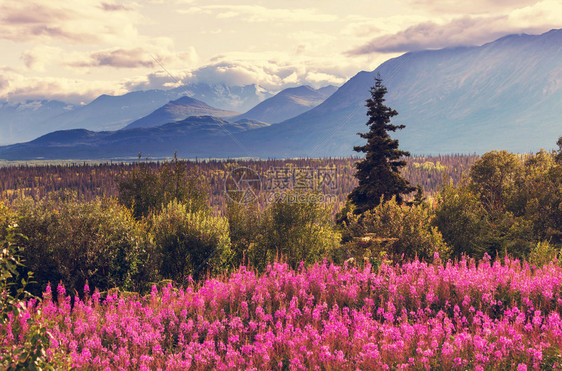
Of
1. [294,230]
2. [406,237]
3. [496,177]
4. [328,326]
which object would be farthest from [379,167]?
[328,326]

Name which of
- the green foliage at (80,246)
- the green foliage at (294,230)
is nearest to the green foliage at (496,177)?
the green foliage at (294,230)

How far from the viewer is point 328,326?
912 centimetres

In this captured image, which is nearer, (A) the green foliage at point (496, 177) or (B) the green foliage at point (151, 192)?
(A) the green foliage at point (496, 177)

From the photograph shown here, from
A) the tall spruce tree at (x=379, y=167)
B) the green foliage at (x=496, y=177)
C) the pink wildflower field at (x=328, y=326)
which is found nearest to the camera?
the pink wildflower field at (x=328, y=326)

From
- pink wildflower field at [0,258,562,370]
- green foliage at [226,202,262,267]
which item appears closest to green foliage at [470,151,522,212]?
green foliage at [226,202,262,267]

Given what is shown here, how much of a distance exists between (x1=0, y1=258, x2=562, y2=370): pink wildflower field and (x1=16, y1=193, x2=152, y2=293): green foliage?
3856mm

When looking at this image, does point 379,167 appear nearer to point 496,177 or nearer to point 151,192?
point 496,177

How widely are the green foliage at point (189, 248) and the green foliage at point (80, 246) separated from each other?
2.45m

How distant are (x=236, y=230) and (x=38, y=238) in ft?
35.9

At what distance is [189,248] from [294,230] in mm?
6229

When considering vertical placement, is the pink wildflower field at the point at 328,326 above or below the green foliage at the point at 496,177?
below

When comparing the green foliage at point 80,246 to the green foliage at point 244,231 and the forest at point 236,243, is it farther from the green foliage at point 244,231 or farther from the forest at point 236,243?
the green foliage at point 244,231

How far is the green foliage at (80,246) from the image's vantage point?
49.6 ft

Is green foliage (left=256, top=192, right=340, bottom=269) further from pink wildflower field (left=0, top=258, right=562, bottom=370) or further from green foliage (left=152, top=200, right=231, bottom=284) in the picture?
pink wildflower field (left=0, top=258, right=562, bottom=370)
